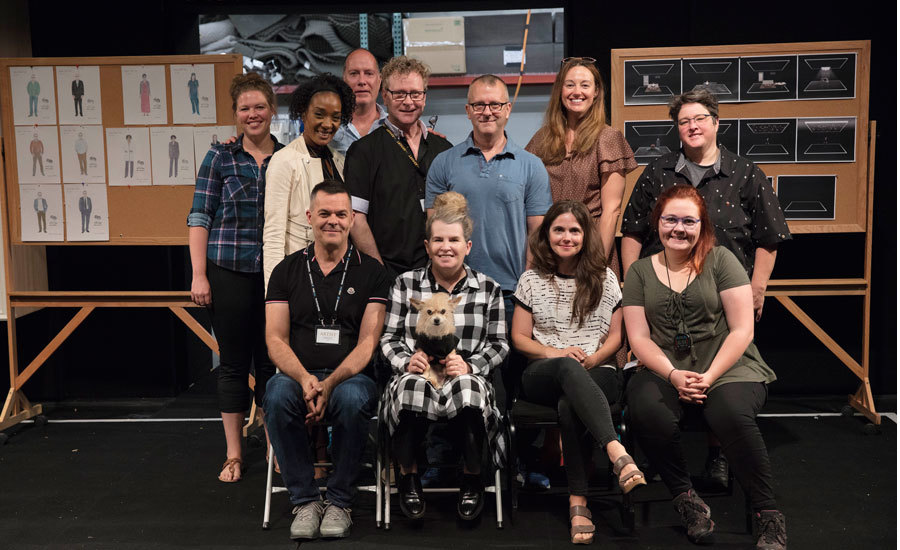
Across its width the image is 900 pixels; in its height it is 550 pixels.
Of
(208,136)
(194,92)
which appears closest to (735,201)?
(208,136)

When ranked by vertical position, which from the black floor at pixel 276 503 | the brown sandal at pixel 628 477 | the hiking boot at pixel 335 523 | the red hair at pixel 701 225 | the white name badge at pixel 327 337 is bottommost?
the black floor at pixel 276 503

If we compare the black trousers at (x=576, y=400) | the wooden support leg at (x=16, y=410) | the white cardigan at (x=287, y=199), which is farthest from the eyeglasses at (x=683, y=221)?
the wooden support leg at (x=16, y=410)

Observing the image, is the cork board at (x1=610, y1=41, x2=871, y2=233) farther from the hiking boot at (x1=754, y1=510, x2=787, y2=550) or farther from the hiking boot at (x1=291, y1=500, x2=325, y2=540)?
the hiking boot at (x1=291, y1=500, x2=325, y2=540)

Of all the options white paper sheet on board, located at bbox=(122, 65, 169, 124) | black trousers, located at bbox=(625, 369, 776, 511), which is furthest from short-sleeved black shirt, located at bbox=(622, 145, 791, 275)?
white paper sheet on board, located at bbox=(122, 65, 169, 124)

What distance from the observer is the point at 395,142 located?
10.6ft

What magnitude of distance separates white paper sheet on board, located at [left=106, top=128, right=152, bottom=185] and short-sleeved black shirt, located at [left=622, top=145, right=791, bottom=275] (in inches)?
98.2

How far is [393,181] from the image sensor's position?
3.21 m

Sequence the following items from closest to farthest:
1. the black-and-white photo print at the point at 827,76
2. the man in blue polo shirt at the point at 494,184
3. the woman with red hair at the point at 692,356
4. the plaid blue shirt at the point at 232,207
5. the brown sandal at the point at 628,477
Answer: the brown sandal at the point at 628,477, the woman with red hair at the point at 692,356, the man in blue polo shirt at the point at 494,184, the plaid blue shirt at the point at 232,207, the black-and-white photo print at the point at 827,76

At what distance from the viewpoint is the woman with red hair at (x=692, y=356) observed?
271cm

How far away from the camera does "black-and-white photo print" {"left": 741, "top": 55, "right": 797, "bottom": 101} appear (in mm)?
4027

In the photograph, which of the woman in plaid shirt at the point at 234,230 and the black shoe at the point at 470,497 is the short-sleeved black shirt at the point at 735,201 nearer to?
the black shoe at the point at 470,497

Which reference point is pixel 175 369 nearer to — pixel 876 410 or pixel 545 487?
pixel 545 487

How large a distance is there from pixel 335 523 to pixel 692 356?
1.38m

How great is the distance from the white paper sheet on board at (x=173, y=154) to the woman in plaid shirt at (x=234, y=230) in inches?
32.2
